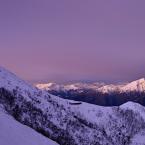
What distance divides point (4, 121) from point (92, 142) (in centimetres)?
13867

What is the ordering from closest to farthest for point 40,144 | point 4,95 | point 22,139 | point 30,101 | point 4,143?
point 4,143
point 22,139
point 40,144
point 4,95
point 30,101

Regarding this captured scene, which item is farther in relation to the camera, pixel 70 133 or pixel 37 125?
pixel 70 133

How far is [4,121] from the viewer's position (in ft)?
208

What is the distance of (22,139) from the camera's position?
5559 cm

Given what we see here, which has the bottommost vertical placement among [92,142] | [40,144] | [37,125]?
[92,142]

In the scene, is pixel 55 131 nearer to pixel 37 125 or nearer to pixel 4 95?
pixel 37 125

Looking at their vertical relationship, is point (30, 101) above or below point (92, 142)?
above

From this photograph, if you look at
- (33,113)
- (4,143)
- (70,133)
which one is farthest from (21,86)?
(4,143)

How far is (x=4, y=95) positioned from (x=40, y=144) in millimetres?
111704

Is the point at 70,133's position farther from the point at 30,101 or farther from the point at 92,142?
the point at 30,101

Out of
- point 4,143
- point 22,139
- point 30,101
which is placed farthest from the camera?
point 30,101

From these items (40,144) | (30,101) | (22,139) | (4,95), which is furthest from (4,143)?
(30,101)

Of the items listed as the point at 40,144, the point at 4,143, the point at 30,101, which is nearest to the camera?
the point at 4,143

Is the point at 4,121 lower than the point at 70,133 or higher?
higher
